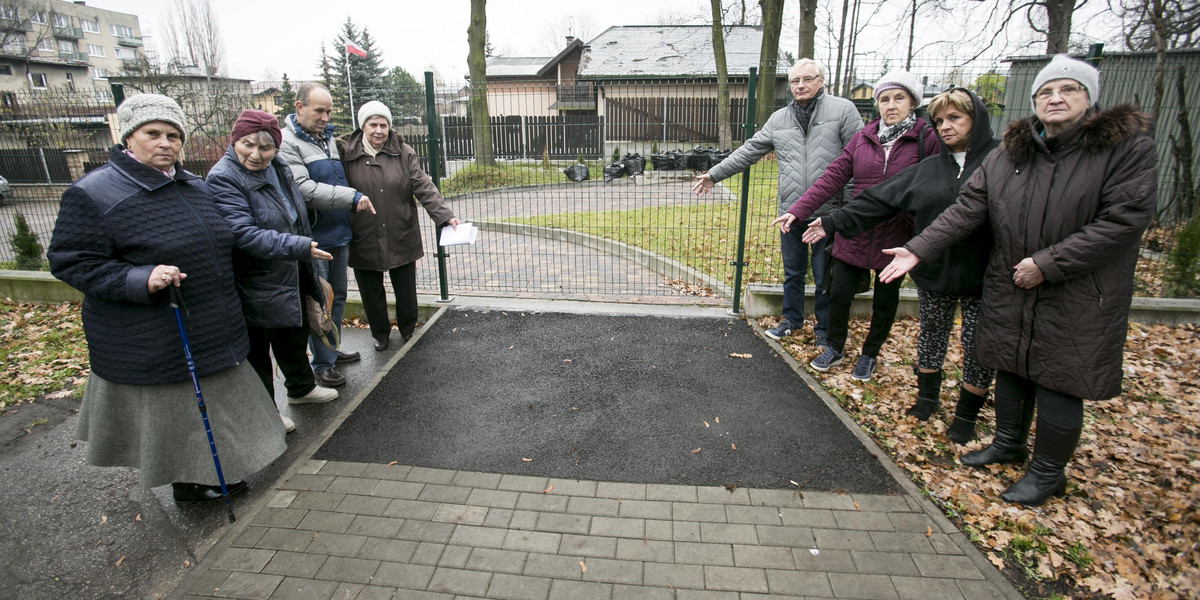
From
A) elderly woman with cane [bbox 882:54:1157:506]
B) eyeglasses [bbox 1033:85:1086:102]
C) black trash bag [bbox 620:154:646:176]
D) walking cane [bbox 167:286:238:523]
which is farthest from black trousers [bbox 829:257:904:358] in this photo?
walking cane [bbox 167:286:238:523]

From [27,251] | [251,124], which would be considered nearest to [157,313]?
[251,124]

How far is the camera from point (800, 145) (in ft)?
14.9

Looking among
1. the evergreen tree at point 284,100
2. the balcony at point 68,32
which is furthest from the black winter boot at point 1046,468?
the balcony at point 68,32

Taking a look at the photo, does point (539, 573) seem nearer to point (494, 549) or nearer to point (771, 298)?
point (494, 549)

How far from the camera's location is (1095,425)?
3820 millimetres

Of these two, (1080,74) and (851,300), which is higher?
(1080,74)

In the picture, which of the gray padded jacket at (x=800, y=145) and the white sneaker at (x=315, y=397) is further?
the gray padded jacket at (x=800, y=145)

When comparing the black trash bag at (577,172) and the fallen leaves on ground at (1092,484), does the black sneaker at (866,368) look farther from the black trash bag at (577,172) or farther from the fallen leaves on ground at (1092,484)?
the black trash bag at (577,172)

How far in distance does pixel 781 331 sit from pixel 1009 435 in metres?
2.07

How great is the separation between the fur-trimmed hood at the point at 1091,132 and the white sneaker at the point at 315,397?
4296mm

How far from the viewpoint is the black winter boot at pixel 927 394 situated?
3.77 meters

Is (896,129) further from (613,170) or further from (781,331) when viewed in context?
(613,170)

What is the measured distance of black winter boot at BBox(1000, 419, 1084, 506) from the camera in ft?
9.51

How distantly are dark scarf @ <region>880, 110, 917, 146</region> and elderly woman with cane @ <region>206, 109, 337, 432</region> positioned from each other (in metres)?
3.51
